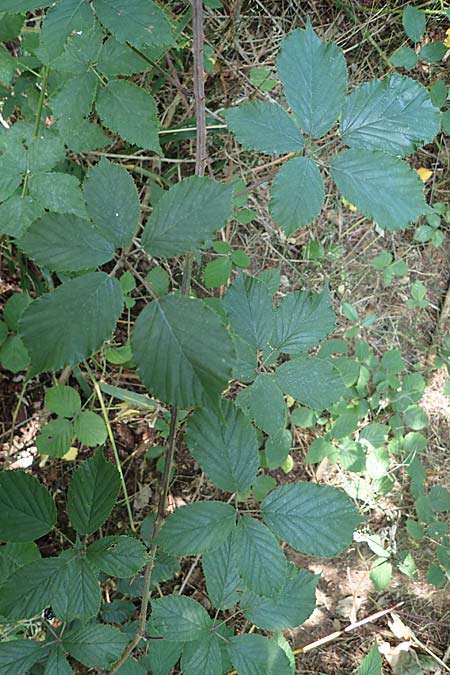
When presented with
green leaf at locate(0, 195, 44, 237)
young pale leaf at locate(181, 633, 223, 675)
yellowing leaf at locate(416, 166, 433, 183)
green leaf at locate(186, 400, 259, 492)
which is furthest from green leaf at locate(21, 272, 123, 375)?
yellowing leaf at locate(416, 166, 433, 183)

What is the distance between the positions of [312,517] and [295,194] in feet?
1.50

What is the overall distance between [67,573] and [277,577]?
1.04 ft

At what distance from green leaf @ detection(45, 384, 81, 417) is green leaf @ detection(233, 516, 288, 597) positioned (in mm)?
774

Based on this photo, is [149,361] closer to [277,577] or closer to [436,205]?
[277,577]

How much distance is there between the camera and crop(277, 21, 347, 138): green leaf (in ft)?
2.51

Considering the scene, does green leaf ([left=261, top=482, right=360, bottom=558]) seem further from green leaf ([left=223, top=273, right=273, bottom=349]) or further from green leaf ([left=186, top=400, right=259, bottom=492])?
green leaf ([left=223, top=273, right=273, bottom=349])

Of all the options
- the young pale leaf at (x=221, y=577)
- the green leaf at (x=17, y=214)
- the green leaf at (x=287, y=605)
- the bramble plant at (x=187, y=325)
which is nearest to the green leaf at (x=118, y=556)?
the bramble plant at (x=187, y=325)

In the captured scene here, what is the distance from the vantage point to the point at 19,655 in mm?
856

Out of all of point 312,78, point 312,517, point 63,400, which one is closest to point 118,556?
point 312,517

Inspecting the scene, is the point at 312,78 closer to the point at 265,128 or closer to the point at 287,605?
the point at 265,128

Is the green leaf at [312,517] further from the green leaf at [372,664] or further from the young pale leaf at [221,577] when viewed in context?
the green leaf at [372,664]

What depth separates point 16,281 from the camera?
158 cm

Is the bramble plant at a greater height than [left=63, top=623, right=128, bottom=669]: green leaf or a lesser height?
greater

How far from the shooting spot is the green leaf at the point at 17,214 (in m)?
0.98
